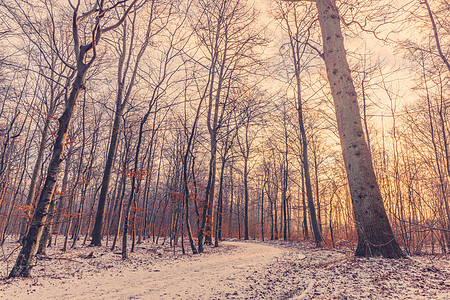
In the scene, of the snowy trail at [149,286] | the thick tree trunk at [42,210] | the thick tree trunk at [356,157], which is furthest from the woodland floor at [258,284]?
the thick tree trunk at [356,157]

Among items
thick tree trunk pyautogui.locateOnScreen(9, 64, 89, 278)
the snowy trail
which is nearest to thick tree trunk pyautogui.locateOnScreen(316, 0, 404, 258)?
the snowy trail

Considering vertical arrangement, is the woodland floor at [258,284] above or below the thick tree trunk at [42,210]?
below

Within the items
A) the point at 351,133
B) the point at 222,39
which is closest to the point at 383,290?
the point at 351,133

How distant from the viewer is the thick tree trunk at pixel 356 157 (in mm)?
4262

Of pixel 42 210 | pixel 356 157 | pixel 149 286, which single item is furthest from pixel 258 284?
pixel 42 210

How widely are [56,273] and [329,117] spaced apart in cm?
1390

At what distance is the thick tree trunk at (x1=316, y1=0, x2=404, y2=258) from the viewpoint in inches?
168

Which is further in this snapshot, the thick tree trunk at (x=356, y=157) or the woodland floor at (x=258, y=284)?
the thick tree trunk at (x=356, y=157)

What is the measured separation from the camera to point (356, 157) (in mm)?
4723

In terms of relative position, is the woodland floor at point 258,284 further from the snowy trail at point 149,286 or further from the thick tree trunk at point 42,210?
the thick tree trunk at point 42,210

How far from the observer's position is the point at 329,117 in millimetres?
13016

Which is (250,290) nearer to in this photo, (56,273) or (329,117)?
(56,273)

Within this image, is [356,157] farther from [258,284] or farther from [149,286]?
[149,286]

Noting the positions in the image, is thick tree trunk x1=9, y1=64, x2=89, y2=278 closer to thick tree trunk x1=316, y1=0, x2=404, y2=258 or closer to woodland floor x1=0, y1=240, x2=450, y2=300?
woodland floor x1=0, y1=240, x2=450, y2=300
